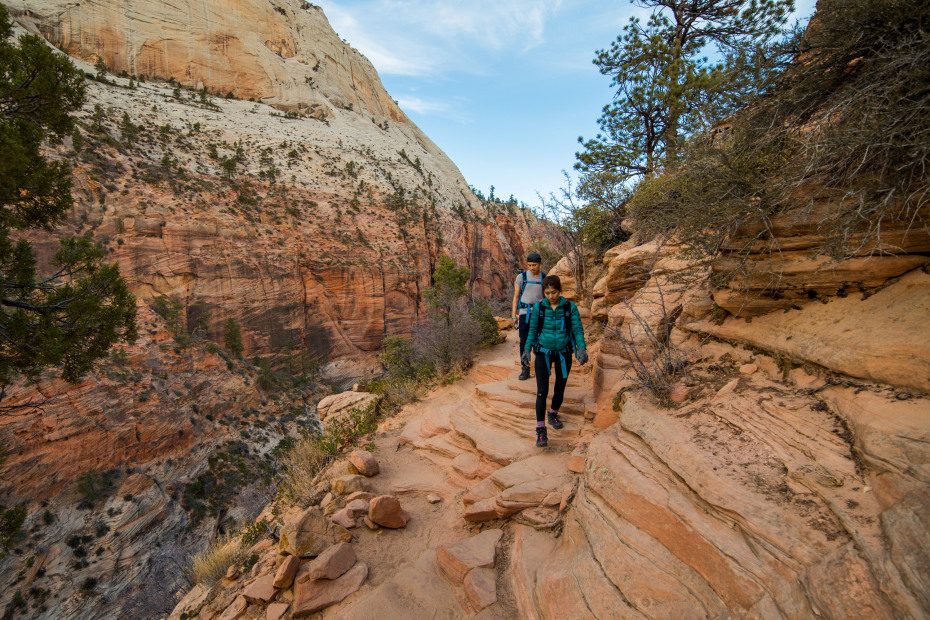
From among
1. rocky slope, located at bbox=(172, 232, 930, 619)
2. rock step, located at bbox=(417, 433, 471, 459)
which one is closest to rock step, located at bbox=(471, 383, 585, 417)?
rocky slope, located at bbox=(172, 232, 930, 619)

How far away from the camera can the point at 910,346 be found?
208 centimetres

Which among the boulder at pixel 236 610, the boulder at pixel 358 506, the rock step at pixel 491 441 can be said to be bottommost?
the boulder at pixel 236 610

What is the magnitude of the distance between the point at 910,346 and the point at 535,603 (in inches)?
103

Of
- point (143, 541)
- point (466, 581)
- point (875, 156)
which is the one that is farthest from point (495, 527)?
point (143, 541)

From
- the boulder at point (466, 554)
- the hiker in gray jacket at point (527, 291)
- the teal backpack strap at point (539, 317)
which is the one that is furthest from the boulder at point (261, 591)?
the hiker in gray jacket at point (527, 291)

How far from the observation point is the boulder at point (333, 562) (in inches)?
115

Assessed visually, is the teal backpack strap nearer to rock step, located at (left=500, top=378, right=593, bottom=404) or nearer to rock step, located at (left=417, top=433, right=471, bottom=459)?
rock step, located at (left=500, top=378, right=593, bottom=404)

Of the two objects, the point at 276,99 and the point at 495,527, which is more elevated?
the point at 276,99

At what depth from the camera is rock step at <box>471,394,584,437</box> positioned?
4514mm

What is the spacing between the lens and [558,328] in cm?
396

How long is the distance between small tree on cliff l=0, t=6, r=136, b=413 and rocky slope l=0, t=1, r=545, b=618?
25.4ft

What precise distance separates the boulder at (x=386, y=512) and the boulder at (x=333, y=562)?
40 cm

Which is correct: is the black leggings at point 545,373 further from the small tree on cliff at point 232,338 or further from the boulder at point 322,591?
the small tree on cliff at point 232,338

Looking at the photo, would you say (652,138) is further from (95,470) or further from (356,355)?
(356,355)
